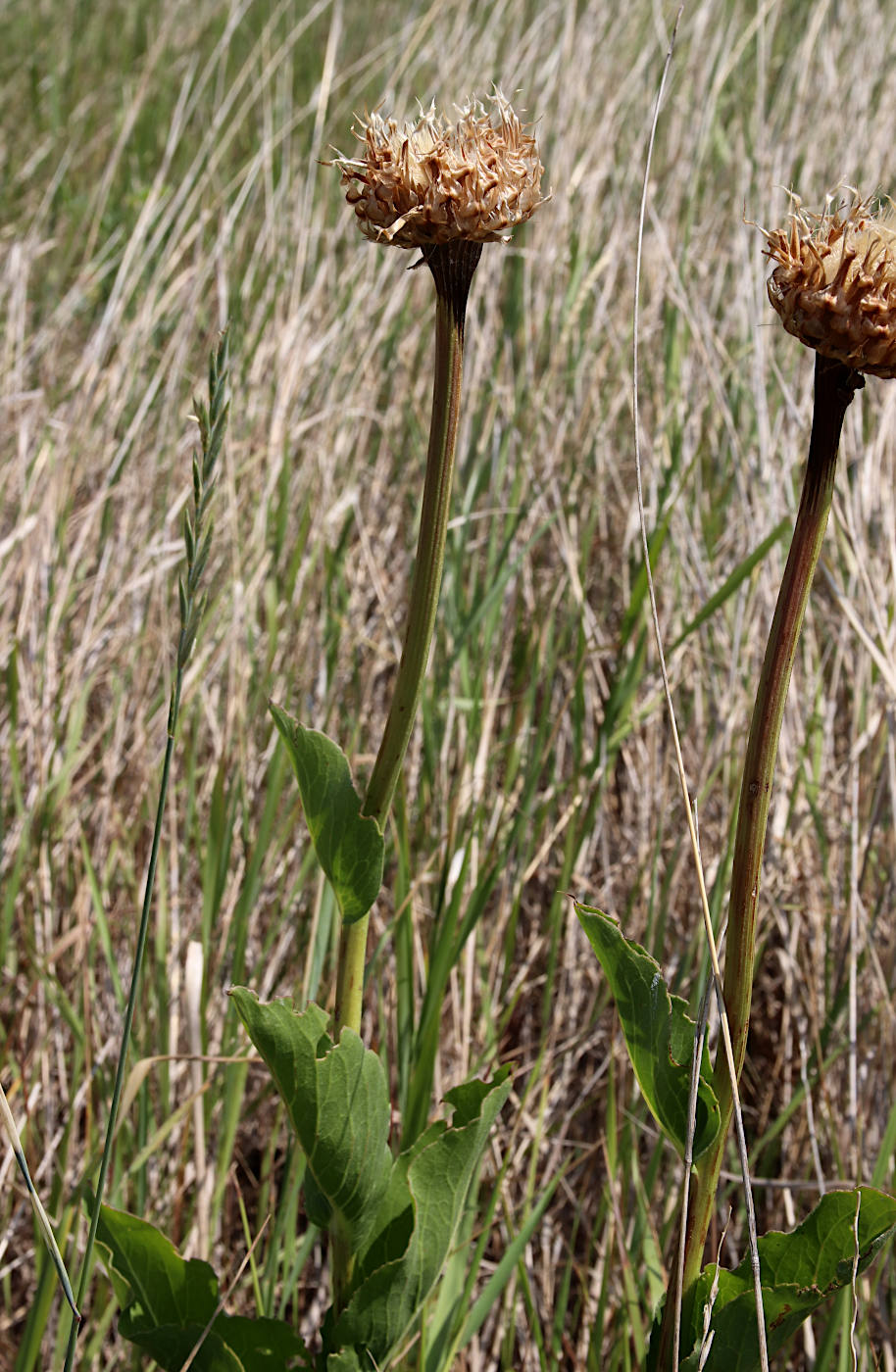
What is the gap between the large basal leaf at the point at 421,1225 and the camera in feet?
3.04

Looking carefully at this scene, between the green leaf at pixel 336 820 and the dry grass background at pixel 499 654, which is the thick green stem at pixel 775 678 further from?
the dry grass background at pixel 499 654

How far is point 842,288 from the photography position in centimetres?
72

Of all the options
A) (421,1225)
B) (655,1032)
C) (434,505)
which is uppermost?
(434,505)

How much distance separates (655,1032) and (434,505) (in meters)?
0.41

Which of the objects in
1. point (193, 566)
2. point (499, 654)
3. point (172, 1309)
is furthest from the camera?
point (499, 654)

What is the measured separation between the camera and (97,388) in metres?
2.52

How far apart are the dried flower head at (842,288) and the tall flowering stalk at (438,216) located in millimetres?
177

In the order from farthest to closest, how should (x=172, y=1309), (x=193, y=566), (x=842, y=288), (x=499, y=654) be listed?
1. (x=499, y=654)
2. (x=172, y=1309)
3. (x=193, y=566)
4. (x=842, y=288)

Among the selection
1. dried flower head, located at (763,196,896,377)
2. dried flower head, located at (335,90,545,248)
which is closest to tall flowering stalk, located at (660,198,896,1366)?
dried flower head, located at (763,196,896,377)

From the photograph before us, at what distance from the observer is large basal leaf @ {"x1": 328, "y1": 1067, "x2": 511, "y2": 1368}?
3.04 ft

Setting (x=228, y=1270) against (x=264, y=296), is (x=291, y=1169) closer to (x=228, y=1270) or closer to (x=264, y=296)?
(x=228, y=1270)

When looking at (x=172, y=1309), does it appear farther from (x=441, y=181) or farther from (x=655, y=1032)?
(x=441, y=181)

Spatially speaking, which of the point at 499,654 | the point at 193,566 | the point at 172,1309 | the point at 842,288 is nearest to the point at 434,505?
the point at 193,566

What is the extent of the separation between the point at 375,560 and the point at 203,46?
2.41 meters
